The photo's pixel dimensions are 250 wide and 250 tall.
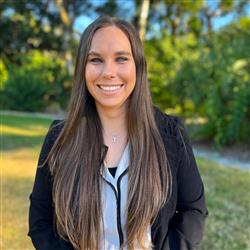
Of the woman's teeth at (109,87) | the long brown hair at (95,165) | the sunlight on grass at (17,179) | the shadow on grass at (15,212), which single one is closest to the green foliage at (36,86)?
the sunlight on grass at (17,179)

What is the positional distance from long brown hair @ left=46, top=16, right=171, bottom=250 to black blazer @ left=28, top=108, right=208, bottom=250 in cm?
4

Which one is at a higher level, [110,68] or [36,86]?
[110,68]

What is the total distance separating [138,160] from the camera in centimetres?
185

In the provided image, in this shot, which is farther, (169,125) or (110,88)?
(169,125)

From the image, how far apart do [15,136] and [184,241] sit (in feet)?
25.4

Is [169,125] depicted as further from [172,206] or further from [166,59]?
[166,59]

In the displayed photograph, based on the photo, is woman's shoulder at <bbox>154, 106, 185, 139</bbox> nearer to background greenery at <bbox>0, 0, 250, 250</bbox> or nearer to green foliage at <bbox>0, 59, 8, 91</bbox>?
background greenery at <bbox>0, 0, 250, 250</bbox>

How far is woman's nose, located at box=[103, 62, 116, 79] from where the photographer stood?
1812 mm

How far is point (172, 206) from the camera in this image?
6.28 feet

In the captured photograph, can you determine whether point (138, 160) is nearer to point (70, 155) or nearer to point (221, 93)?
point (70, 155)

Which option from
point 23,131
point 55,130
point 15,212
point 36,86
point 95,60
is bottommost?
point 23,131

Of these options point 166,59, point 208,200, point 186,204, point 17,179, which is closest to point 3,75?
point 166,59

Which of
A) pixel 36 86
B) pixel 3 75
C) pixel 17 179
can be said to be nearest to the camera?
pixel 17 179

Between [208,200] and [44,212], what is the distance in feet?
11.4
